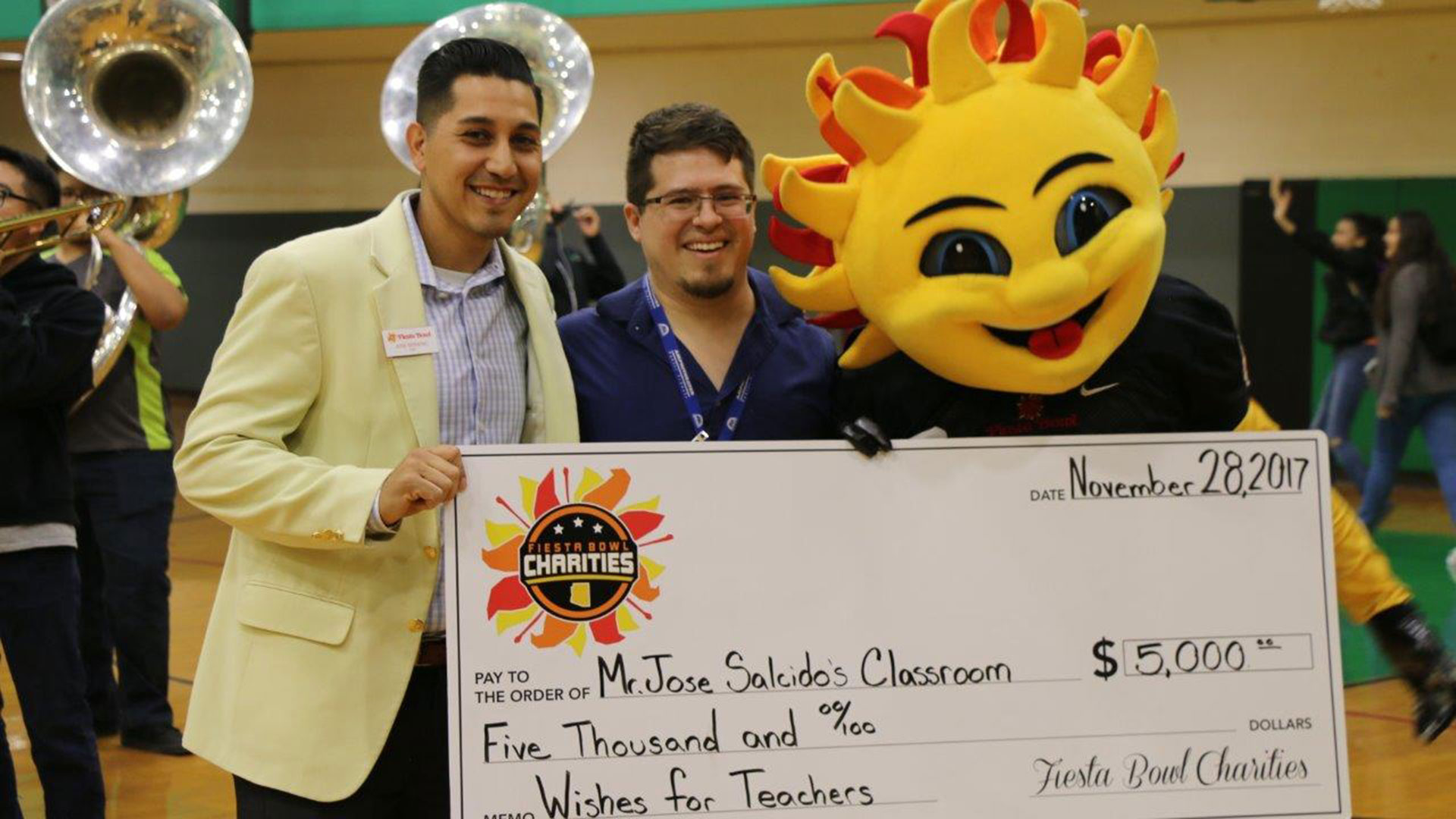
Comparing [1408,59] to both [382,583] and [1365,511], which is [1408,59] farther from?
[382,583]

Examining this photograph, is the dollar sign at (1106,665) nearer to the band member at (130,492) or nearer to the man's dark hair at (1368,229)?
the band member at (130,492)

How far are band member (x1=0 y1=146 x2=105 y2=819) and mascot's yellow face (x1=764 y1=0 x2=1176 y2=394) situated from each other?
2.12m

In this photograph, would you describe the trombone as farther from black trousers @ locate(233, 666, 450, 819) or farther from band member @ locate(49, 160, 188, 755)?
black trousers @ locate(233, 666, 450, 819)

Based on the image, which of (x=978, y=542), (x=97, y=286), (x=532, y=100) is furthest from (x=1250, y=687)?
(x=97, y=286)

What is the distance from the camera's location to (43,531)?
12.3 ft

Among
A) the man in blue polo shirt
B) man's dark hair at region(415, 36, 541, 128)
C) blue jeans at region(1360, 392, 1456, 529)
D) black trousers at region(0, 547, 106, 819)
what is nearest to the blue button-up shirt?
the man in blue polo shirt

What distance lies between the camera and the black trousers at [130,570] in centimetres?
508

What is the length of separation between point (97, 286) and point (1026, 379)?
12.8ft

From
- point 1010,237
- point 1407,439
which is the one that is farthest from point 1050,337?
point 1407,439

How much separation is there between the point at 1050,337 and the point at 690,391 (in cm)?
65

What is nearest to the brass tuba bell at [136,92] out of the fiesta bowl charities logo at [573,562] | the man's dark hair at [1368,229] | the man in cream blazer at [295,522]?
the man in cream blazer at [295,522]

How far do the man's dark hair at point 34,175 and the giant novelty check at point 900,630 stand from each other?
7.57 ft

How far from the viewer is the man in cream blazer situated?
237 centimetres

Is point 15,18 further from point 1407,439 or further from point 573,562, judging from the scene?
point 573,562
